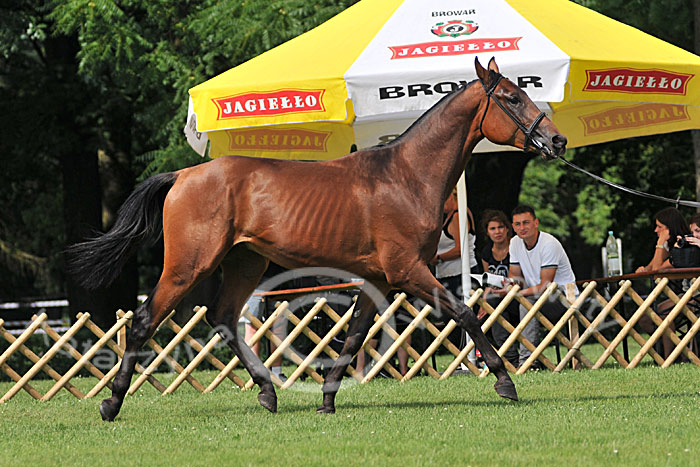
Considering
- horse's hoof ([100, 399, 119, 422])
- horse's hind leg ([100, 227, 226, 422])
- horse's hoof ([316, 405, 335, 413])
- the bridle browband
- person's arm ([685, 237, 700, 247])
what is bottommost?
person's arm ([685, 237, 700, 247])

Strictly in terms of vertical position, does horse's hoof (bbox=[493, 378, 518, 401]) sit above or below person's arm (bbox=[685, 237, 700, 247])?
above

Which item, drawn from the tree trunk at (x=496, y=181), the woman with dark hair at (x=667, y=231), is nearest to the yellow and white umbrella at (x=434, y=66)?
the woman with dark hair at (x=667, y=231)

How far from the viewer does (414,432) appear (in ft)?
18.7

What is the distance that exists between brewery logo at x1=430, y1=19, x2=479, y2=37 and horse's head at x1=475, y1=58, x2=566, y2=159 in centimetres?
129

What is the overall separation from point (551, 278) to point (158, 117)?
307 inches

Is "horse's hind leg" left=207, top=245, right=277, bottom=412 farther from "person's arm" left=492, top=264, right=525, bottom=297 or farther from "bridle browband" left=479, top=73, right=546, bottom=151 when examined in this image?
"person's arm" left=492, top=264, right=525, bottom=297

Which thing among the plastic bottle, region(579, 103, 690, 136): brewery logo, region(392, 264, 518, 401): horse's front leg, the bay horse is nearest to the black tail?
the bay horse

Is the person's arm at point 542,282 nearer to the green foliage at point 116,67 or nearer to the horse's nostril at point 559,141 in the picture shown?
the horse's nostril at point 559,141

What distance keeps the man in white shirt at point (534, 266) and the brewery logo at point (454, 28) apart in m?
2.22

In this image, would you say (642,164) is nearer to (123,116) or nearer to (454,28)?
(123,116)

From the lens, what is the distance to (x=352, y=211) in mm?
6668

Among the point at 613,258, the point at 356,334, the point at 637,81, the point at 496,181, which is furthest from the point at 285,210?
the point at 496,181

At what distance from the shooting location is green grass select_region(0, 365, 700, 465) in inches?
196

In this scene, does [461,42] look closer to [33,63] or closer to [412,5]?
[412,5]
